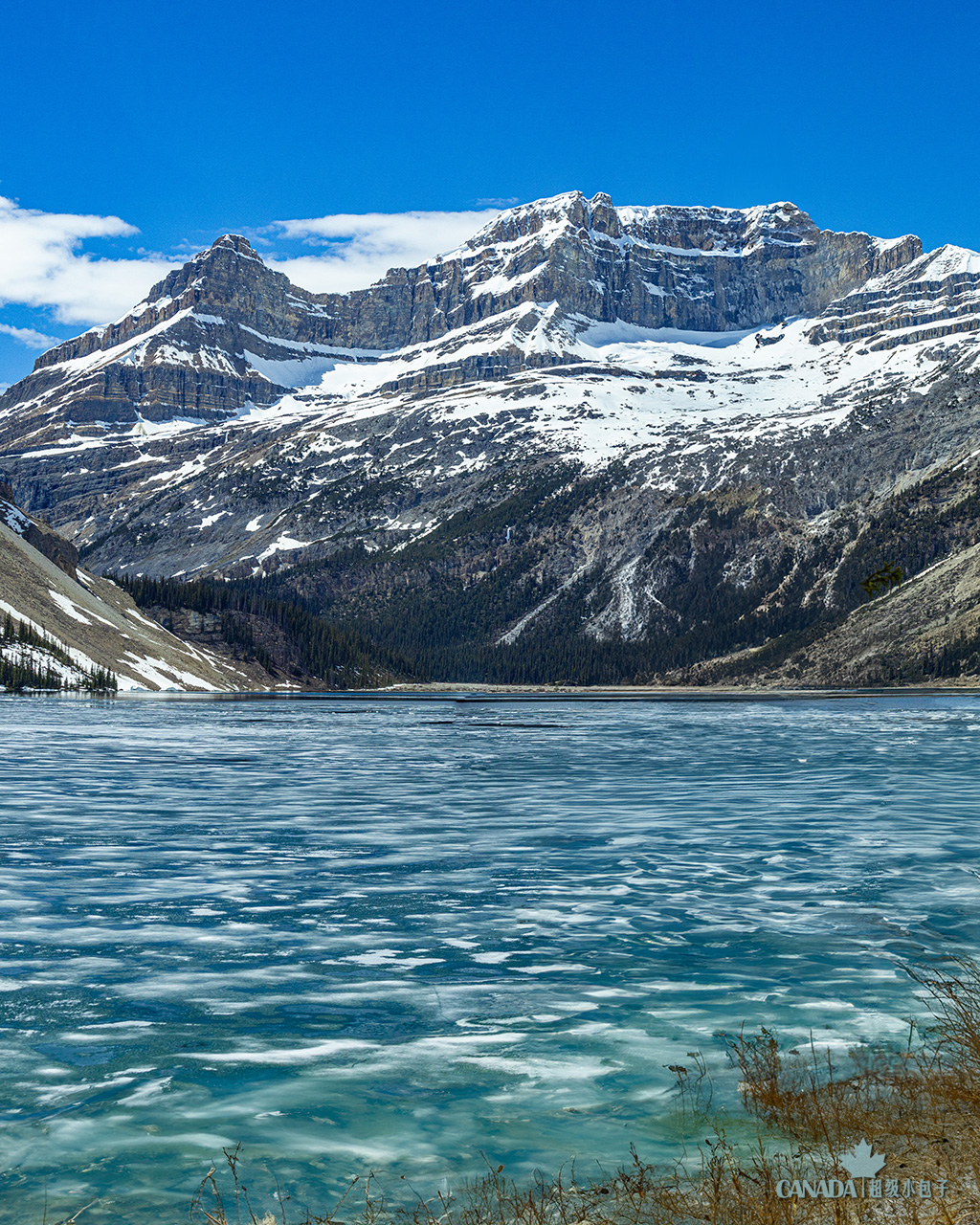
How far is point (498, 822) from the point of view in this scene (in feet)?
126

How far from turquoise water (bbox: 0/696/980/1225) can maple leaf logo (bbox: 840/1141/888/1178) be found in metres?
2.03

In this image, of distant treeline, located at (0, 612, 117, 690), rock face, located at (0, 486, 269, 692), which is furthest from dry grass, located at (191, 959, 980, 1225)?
rock face, located at (0, 486, 269, 692)

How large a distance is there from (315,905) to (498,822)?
15.5 m

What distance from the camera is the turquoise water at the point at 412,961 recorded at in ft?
37.3

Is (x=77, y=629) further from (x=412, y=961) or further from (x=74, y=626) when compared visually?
(x=412, y=961)

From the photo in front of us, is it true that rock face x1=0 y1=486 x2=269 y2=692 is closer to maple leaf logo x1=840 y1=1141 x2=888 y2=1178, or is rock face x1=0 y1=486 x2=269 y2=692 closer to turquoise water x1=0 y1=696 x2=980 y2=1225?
turquoise water x1=0 y1=696 x2=980 y2=1225

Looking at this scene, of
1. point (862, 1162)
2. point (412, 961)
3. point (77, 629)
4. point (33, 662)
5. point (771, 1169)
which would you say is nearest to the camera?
point (862, 1162)

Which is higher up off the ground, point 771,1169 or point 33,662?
point 33,662

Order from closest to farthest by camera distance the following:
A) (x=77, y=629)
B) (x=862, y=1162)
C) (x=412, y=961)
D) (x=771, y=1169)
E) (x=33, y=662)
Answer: (x=862, y=1162), (x=771, y=1169), (x=412, y=961), (x=33, y=662), (x=77, y=629)

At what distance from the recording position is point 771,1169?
988cm

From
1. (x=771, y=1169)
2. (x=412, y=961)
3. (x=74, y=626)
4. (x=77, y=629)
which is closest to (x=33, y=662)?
(x=77, y=629)

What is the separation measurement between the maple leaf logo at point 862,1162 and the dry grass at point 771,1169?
185 mm

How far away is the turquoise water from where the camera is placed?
11.4 metres

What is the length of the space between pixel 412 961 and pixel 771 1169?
32.1 feet
